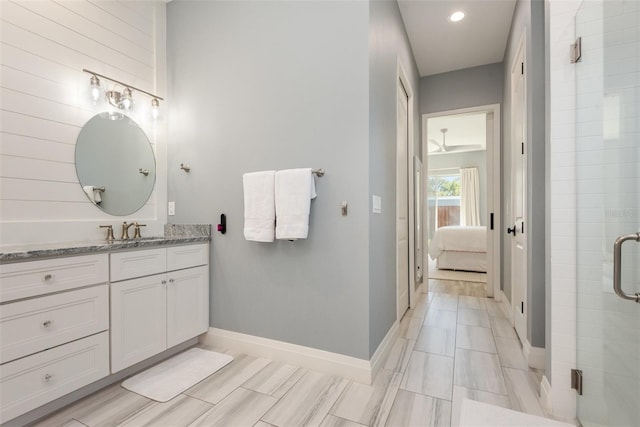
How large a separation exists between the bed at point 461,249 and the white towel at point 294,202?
13.5ft

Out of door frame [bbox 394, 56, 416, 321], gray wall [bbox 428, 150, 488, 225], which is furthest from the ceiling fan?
door frame [bbox 394, 56, 416, 321]

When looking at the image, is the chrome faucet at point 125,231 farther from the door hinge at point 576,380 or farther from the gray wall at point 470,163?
the gray wall at point 470,163

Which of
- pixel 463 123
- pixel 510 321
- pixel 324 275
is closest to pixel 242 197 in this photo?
pixel 324 275

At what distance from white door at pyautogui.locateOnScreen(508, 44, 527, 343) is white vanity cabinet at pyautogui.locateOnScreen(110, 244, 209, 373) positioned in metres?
2.43

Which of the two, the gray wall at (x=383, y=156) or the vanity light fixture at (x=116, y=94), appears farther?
the vanity light fixture at (x=116, y=94)

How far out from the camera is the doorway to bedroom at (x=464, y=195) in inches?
148

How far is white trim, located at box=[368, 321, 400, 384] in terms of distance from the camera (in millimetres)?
1855

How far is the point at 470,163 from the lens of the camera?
8562mm

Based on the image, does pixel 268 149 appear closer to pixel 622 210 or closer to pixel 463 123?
pixel 622 210

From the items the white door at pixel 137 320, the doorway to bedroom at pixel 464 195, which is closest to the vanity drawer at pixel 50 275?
the white door at pixel 137 320

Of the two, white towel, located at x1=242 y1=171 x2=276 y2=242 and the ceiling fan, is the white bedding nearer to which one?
the ceiling fan

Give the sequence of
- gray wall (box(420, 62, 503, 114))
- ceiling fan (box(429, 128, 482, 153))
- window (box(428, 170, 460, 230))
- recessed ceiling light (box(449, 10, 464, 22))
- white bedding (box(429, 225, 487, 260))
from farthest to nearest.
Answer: window (box(428, 170, 460, 230))
ceiling fan (box(429, 128, 482, 153))
white bedding (box(429, 225, 487, 260))
gray wall (box(420, 62, 503, 114))
recessed ceiling light (box(449, 10, 464, 22))

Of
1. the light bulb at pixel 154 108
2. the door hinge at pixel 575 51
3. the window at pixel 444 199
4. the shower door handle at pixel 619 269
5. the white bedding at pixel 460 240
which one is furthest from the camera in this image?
the window at pixel 444 199

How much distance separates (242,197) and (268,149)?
1.36ft
